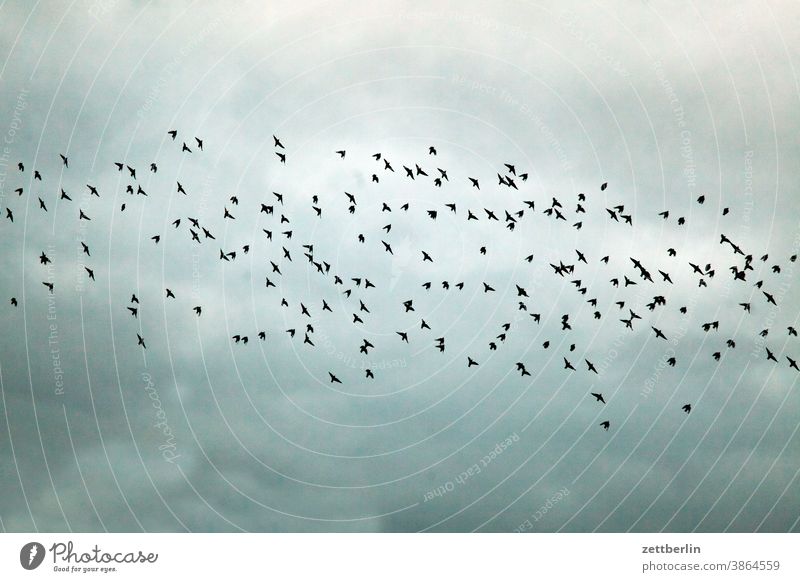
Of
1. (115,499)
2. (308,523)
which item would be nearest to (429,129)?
(308,523)

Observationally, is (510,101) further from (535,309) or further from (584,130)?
(535,309)

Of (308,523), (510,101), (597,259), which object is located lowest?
(308,523)

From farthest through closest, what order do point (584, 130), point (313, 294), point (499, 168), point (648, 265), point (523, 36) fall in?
1. point (313, 294)
2. point (499, 168)
3. point (648, 265)
4. point (584, 130)
5. point (523, 36)

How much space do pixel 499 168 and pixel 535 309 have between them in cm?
3429

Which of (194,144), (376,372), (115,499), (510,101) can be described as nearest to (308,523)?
(115,499)

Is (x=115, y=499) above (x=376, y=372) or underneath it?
underneath

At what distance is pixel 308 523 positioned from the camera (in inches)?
5399

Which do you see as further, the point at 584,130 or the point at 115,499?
the point at 115,499

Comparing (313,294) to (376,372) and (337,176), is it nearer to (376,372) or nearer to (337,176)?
(376,372)

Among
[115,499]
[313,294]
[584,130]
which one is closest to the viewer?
[584,130]

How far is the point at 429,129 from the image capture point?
506 ft
